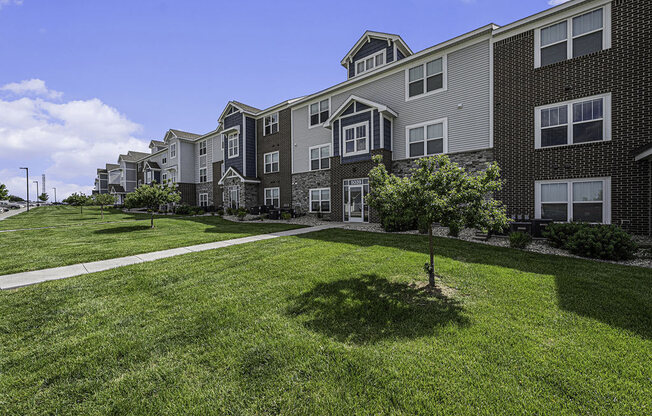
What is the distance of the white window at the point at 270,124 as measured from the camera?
23.0 meters

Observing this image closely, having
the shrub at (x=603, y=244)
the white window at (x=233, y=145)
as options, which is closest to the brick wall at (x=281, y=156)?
the white window at (x=233, y=145)

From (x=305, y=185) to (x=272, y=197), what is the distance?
441 cm

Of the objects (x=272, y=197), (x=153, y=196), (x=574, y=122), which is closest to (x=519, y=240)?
(x=574, y=122)

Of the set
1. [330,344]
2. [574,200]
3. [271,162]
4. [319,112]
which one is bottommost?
[330,344]

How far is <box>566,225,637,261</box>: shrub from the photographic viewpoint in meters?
7.10

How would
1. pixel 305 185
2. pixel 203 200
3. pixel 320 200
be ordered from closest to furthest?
pixel 320 200 → pixel 305 185 → pixel 203 200

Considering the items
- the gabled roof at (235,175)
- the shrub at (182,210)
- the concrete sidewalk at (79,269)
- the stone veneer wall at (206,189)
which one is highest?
the gabled roof at (235,175)

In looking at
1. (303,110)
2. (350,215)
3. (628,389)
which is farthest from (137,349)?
(303,110)

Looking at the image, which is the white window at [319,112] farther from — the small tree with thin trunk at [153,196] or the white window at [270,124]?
the small tree with thin trunk at [153,196]

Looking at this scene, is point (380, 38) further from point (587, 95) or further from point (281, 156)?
point (587, 95)

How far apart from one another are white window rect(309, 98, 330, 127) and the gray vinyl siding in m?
4.10

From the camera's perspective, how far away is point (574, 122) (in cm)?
1055

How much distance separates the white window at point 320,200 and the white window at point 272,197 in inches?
157

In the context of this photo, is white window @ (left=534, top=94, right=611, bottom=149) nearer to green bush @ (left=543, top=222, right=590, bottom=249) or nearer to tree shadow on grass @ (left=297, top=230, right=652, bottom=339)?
green bush @ (left=543, top=222, right=590, bottom=249)
